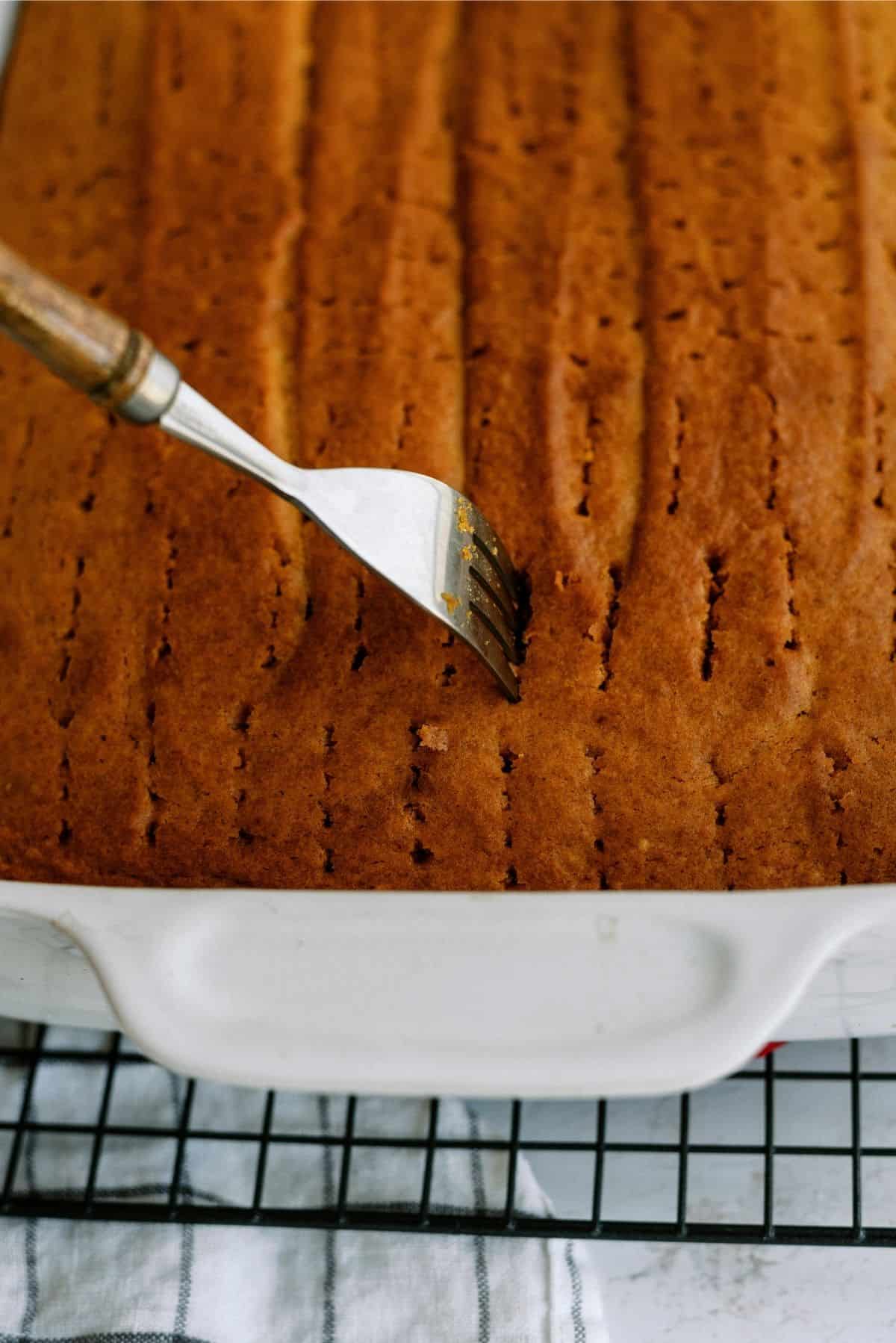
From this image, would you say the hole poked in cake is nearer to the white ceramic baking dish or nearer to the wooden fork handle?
the white ceramic baking dish

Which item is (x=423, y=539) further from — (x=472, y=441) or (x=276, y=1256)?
(x=276, y=1256)

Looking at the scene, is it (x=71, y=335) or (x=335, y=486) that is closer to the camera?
(x=71, y=335)

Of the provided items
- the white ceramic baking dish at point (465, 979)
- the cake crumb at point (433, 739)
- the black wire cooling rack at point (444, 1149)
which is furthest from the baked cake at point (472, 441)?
the black wire cooling rack at point (444, 1149)

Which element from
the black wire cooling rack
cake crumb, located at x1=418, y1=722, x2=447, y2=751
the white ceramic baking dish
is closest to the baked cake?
cake crumb, located at x1=418, y1=722, x2=447, y2=751

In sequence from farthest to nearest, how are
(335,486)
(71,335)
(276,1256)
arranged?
(276,1256) → (335,486) → (71,335)

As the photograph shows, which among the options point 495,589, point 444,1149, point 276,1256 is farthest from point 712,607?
point 276,1256

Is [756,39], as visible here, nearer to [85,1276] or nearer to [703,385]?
[703,385]

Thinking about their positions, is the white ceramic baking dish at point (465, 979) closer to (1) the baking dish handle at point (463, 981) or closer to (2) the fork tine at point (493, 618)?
(1) the baking dish handle at point (463, 981)
